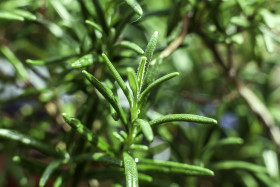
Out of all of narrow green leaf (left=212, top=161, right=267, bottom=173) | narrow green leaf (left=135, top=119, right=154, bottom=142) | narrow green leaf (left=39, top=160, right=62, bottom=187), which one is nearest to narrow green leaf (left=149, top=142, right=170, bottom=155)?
narrow green leaf (left=212, top=161, right=267, bottom=173)

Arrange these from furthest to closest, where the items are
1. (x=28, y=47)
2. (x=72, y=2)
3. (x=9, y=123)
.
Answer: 1. (x=28, y=47)
2. (x=72, y=2)
3. (x=9, y=123)

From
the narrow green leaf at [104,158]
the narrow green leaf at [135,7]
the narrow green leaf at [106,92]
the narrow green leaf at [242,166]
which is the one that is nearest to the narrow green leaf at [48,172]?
the narrow green leaf at [104,158]

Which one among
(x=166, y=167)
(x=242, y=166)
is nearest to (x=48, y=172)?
(x=166, y=167)

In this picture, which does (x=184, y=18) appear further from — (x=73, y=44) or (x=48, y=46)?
(x=48, y=46)

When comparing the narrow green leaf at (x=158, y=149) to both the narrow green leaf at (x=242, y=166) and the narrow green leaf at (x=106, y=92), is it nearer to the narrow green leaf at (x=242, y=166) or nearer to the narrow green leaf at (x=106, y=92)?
the narrow green leaf at (x=242, y=166)

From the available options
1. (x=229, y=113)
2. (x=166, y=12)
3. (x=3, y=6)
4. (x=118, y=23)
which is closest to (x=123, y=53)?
(x=118, y=23)

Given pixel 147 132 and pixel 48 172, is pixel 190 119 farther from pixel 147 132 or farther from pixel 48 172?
pixel 48 172
